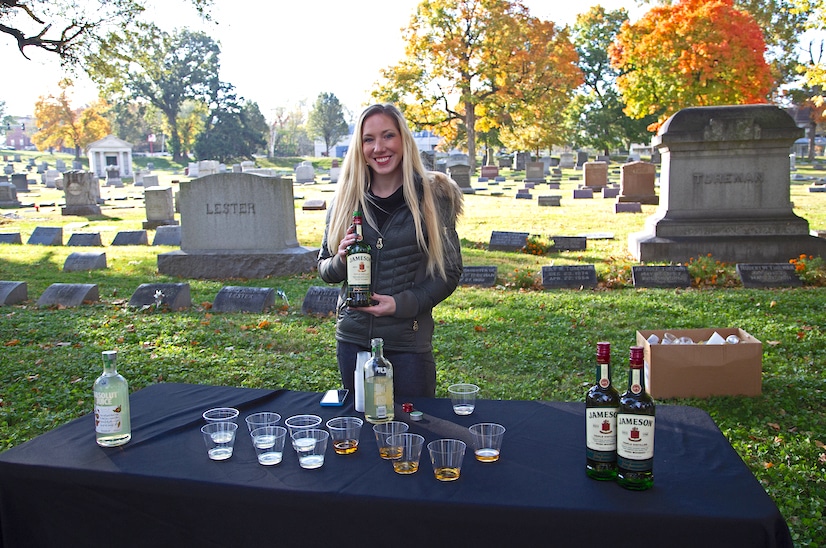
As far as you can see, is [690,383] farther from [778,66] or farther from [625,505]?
[778,66]

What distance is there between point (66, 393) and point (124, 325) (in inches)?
94.5

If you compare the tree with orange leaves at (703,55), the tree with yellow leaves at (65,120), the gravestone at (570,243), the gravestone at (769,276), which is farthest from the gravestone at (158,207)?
the tree with yellow leaves at (65,120)

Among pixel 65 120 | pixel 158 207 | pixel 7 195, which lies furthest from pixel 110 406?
pixel 65 120

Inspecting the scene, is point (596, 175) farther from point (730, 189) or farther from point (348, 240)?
point (348, 240)

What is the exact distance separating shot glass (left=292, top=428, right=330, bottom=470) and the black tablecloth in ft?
0.12

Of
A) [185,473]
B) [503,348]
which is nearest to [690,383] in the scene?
[503,348]

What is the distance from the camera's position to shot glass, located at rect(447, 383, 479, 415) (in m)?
2.96

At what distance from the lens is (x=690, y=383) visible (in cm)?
516

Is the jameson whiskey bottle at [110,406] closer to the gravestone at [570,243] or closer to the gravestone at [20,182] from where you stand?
the gravestone at [570,243]

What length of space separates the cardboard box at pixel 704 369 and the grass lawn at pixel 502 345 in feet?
0.28

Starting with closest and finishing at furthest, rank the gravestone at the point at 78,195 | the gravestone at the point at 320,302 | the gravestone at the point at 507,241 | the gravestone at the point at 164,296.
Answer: the gravestone at the point at 320,302 → the gravestone at the point at 164,296 → the gravestone at the point at 507,241 → the gravestone at the point at 78,195

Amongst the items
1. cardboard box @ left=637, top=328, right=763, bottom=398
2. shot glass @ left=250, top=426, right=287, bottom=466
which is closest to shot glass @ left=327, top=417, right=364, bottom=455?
shot glass @ left=250, top=426, right=287, bottom=466

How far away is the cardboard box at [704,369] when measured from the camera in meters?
5.09

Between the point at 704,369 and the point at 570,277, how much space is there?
4.77m
